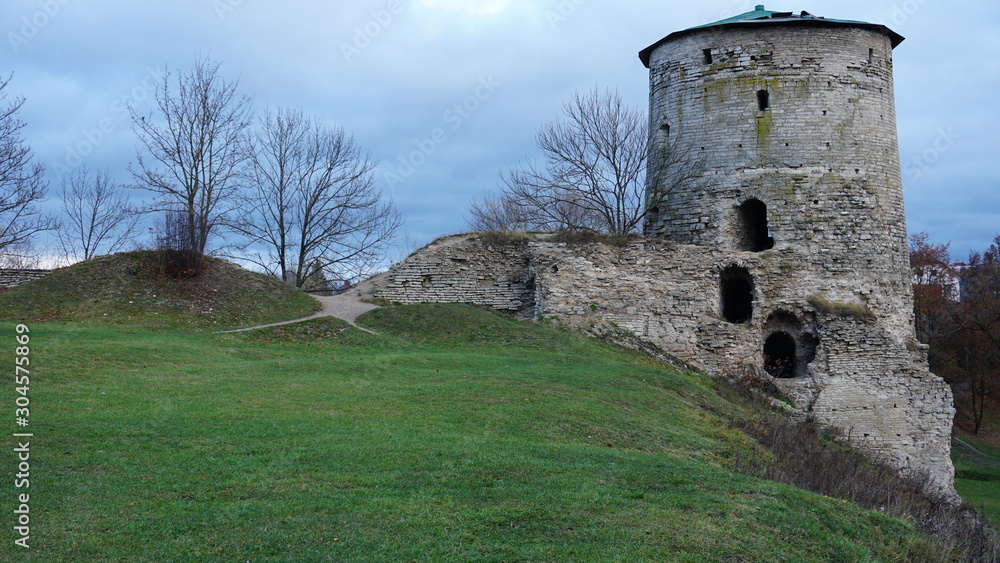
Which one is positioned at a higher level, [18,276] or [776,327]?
[18,276]

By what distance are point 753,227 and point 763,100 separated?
12.3 ft

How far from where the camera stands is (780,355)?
80.5 ft

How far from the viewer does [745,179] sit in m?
24.1

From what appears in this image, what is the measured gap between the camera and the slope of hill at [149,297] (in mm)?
20344

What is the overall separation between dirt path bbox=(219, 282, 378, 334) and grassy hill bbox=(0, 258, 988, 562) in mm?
5015

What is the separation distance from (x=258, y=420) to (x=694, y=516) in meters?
5.46

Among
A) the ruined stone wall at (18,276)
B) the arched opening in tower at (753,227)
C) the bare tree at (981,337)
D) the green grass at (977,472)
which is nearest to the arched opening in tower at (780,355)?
the arched opening in tower at (753,227)

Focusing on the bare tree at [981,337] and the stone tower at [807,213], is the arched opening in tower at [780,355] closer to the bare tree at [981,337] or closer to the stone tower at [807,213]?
the stone tower at [807,213]

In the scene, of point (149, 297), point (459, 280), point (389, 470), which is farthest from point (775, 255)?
point (389, 470)

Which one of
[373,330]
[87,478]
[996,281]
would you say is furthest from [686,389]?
[996,281]

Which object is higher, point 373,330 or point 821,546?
point 373,330

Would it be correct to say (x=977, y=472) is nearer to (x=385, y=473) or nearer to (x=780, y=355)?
(x=780, y=355)

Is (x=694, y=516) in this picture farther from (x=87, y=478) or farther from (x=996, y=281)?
(x=996, y=281)

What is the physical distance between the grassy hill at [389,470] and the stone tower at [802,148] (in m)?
10.2
